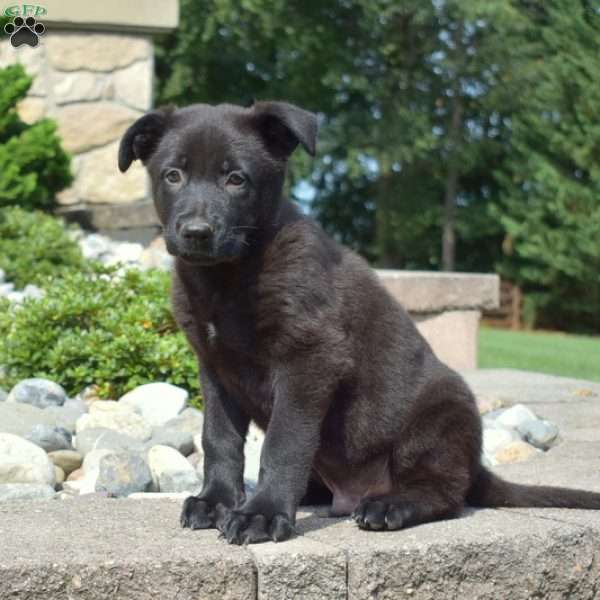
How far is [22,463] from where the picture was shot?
415 centimetres

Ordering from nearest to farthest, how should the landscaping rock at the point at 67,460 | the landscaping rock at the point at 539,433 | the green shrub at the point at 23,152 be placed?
the landscaping rock at the point at 67,460 < the landscaping rock at the point at 539,433 < the green shrub at the point at 23,152

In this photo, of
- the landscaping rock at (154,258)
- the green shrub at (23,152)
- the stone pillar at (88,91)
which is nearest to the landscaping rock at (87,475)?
the landscaping rock at (154,258)

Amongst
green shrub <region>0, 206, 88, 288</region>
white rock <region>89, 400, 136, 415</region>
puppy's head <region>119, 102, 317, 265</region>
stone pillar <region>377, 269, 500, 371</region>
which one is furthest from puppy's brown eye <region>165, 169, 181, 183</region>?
stone pillar <region>377, 269, 500, 371</region>

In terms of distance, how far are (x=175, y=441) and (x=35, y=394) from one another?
3.32 ft

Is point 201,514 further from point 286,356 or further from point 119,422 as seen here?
point 119,422

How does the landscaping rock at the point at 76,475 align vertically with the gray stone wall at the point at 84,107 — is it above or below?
below

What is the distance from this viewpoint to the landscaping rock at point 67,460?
15.0 feet

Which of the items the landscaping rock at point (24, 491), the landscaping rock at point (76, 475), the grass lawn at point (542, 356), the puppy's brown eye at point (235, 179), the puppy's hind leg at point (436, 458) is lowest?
the grass lawn at point (542, 356)

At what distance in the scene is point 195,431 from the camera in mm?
5121

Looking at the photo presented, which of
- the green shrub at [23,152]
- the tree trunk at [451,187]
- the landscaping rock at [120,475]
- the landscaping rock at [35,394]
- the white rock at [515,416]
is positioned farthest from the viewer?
the tree trunk at [451,187]

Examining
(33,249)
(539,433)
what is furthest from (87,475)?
(33,249)

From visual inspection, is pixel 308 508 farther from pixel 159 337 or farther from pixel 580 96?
pixel 580 96

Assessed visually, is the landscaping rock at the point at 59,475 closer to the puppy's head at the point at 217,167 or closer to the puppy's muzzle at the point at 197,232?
the puppy's head at the point at 217,167

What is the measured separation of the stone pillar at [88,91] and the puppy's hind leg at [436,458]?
20.2ft
